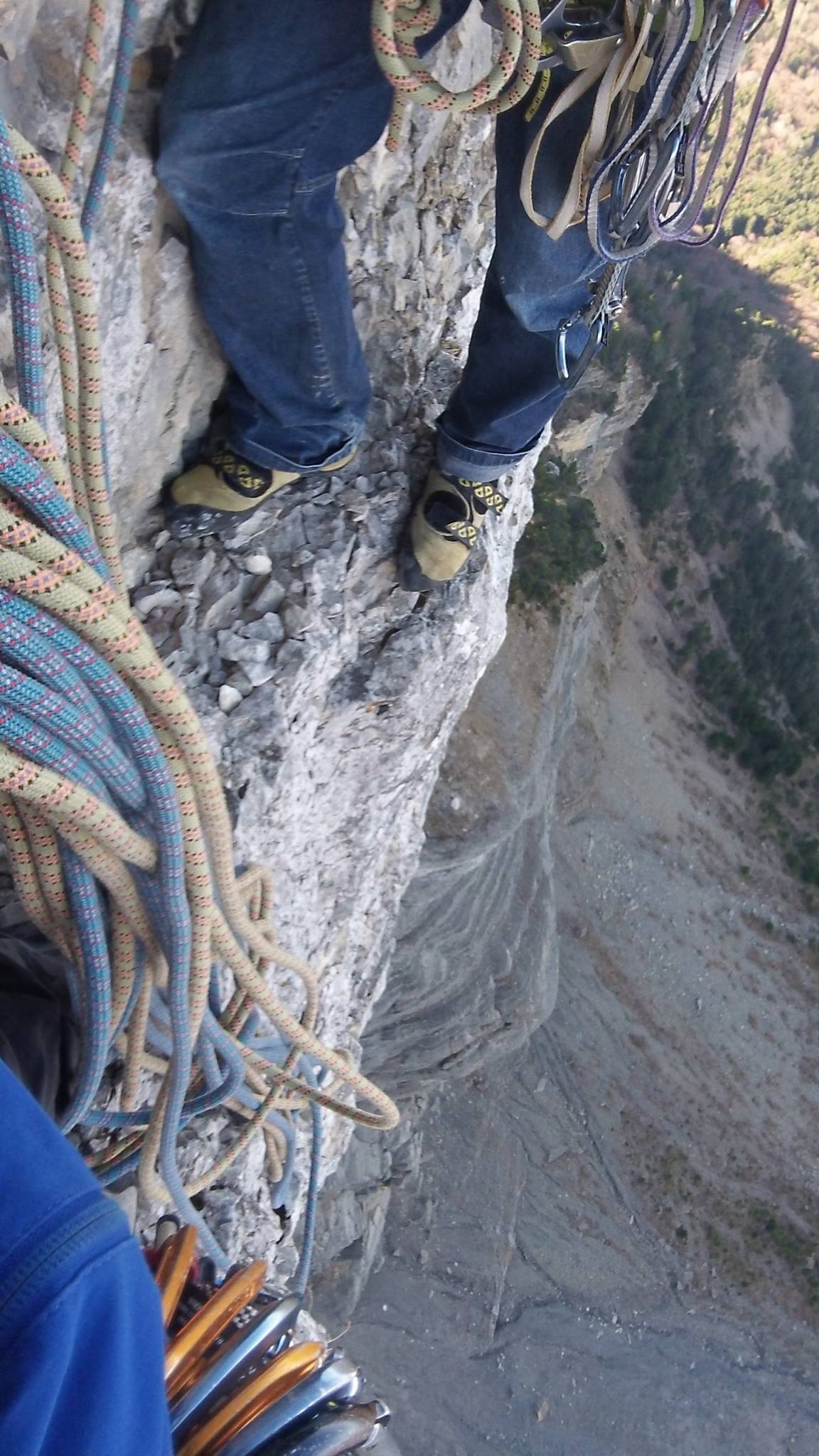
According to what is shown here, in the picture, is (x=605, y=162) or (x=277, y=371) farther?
(x=277, y=371)

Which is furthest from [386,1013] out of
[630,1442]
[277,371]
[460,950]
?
[630,1442]

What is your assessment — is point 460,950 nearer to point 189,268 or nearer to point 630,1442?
point 189,268

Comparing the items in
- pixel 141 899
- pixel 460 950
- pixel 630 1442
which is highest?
pixel 141 899

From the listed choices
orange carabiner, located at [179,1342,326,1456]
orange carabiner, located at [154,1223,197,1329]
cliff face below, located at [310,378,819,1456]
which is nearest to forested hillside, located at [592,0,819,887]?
cliff face below, located at [310,378,819,1456]

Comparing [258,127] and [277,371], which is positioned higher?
[258,127]

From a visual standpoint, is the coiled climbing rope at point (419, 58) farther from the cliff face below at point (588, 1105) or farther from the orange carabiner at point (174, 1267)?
the cliff face below at point (588, 1105)

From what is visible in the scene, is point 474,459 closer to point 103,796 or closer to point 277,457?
point 277,457
